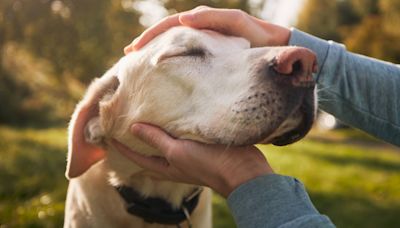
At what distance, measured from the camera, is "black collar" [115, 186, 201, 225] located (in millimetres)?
2613

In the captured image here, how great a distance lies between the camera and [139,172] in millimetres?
2684

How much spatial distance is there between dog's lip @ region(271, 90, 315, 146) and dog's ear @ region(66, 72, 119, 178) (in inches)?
43.1

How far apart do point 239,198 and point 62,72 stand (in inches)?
287

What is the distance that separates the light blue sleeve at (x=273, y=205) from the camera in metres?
1.75

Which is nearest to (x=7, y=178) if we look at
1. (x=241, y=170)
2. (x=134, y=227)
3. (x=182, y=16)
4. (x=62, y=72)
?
(x=62, y=72)

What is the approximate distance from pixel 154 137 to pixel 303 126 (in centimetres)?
71

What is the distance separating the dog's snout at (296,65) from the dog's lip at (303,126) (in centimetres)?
9

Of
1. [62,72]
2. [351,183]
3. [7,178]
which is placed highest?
[62,72]

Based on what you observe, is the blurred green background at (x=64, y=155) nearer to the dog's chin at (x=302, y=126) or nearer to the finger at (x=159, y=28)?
the finger at (x=159, y=28)

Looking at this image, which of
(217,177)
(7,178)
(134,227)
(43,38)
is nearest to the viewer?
Result: (217,177)

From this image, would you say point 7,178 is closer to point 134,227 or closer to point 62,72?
point 62,72

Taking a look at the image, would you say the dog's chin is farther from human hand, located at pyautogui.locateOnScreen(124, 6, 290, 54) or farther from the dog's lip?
human hand, located at pyautogui.locateOnScreen(124, 6, 290, 54)

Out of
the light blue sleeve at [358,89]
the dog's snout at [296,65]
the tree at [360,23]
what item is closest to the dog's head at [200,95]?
the dog's snout at [296,65]

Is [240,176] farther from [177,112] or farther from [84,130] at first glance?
[84,130]
